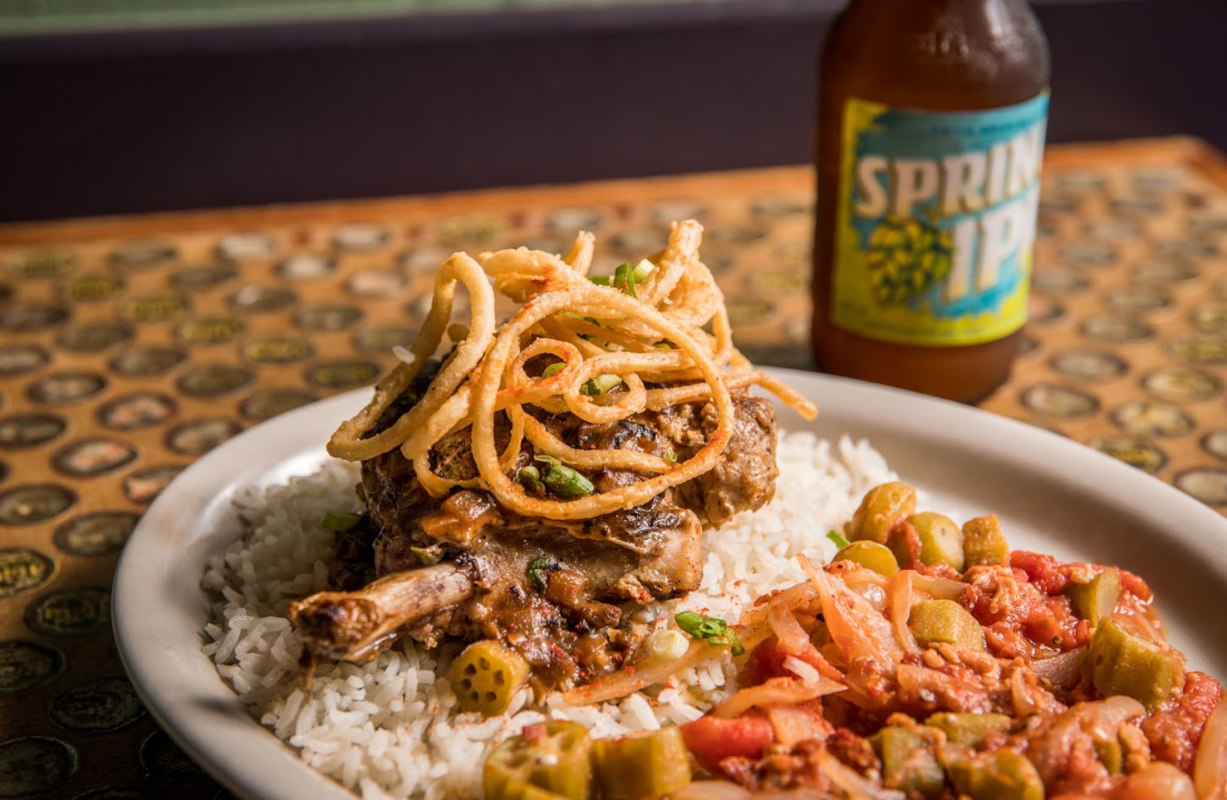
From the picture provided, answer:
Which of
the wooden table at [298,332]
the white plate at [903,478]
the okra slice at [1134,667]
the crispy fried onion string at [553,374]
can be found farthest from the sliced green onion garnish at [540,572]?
the okra slice at [1134,667]

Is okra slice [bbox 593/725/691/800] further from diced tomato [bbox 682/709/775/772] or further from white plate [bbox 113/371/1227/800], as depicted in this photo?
white plate [bbox 113/371/1227/800]

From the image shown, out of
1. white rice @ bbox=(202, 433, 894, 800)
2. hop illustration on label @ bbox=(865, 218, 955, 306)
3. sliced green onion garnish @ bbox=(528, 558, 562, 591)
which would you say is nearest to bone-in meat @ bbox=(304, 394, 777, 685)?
sliced green onion garnish @ bbox=(528, 558, 562, 591)

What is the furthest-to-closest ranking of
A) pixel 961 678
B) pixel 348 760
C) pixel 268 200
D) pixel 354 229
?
pixel 268 200
pixel 354 229
pixel 961 678
pixel 348 760

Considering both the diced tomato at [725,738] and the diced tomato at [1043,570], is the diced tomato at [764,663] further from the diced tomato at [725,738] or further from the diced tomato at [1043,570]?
the diced tomato at [1043,570]

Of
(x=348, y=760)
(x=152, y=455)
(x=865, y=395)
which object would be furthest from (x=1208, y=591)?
(x=152, y=455)

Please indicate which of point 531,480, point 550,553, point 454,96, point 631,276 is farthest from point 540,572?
point 454,96

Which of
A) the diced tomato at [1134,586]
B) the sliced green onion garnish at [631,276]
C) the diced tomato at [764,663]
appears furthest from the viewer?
the diced tomato at [1134,586]

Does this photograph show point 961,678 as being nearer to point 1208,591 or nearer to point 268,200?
point 1208,591
